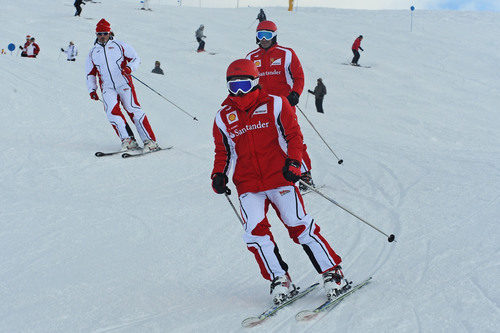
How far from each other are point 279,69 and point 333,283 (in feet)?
12.8

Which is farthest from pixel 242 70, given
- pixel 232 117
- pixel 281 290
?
pixel 281 290

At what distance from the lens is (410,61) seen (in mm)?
25156

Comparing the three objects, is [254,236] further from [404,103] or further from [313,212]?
[404,103]

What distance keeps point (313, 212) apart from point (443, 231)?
154 cm

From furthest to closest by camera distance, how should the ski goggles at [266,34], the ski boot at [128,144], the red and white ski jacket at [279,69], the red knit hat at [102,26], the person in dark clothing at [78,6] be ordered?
the person in dark clothing at [78,6] → the ski boot at [128,144] → the red knit hat at [102,26] → the red and white ski jacket at [279,69] → the ski goggles at [266,34]

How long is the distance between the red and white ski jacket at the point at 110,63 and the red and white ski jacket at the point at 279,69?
2876 millimetres

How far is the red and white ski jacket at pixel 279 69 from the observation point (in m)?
7.36

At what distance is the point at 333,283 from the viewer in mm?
4082

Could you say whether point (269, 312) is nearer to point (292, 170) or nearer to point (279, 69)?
point (292, 170)

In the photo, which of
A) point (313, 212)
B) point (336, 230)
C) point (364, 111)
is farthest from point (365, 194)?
point (364, 111)

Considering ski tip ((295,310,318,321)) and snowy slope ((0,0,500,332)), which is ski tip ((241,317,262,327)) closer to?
snowy slope ((0,0,500,332))

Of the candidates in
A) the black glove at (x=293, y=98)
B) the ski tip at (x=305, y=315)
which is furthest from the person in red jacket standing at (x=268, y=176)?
the black glove at (x=293, y=98)

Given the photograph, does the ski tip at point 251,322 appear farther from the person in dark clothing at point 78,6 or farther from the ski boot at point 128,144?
the person in dark clothing at point 78,6

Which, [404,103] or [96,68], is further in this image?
[404,103]
